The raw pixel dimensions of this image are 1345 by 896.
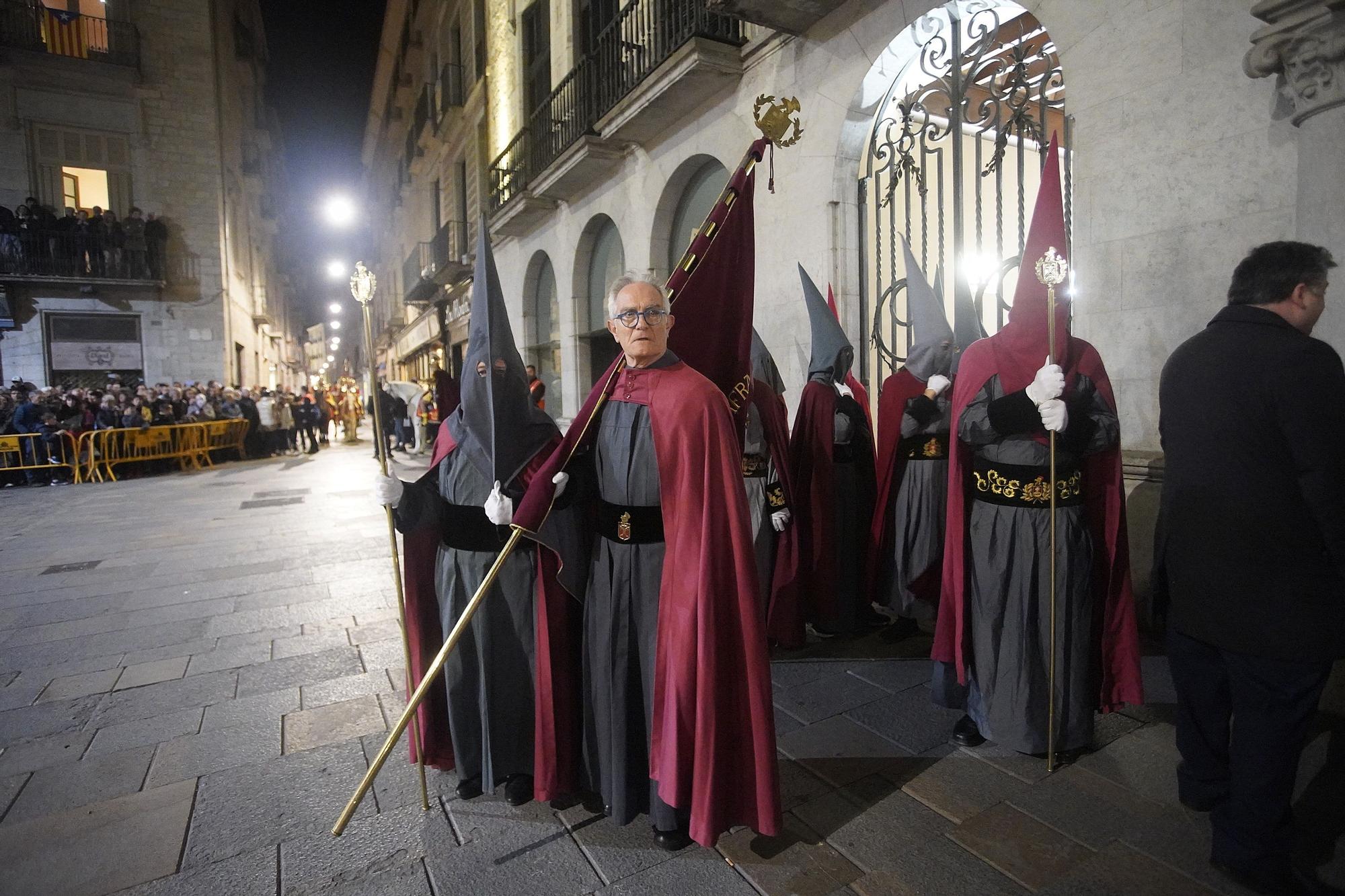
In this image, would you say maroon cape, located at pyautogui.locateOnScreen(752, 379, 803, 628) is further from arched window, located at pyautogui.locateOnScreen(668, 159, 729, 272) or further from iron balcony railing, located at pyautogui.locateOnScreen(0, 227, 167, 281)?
iron balcony railing, located at pyautogui.locateOnScreen(0, 227, 167, 281)

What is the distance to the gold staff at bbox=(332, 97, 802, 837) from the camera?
2.28 m

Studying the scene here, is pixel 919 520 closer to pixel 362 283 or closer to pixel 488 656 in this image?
pixel 488 656

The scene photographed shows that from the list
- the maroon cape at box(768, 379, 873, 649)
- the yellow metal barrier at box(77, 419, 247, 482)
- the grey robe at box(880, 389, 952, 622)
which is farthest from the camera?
the yellow metal barrier at box(77, 419, 247, 482)

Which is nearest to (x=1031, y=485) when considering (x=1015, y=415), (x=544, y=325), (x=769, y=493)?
(x=1015, y=415)

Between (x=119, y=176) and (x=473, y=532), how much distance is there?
24.0m

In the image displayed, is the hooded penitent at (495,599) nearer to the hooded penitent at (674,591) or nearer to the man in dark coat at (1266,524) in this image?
the hooded penitent at (674,591)

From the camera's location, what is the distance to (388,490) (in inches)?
103

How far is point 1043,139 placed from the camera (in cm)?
499

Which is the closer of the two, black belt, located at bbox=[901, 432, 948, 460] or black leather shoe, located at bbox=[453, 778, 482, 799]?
black leather shoe, located at bbox=[453, 778, 482, 799]

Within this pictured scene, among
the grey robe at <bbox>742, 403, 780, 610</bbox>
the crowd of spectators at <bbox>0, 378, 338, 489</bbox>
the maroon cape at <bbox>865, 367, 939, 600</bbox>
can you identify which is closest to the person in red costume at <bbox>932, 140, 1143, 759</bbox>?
the grey robe at <bbox>742, 403, 780, 610</bbox>

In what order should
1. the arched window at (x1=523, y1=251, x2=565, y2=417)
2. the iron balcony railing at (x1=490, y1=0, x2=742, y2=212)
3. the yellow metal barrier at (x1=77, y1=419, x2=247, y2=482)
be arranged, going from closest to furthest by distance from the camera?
the iron balcony railing at (x1=490, y1=0, x2=742, y2=212) < the yellow metal barrier at (x1=77, y1=419, x2=247, y2=482) < the arched window at (x1=523, y1=251, x2=565, y2=417)

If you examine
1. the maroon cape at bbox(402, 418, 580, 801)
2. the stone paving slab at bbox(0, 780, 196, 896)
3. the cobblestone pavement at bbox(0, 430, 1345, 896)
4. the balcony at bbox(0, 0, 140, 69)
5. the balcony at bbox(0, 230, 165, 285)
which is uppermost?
the balcony at bbox(0, 0, 140, 69)

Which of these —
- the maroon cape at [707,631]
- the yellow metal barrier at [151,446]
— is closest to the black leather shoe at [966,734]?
the maroon cape at [707,631]

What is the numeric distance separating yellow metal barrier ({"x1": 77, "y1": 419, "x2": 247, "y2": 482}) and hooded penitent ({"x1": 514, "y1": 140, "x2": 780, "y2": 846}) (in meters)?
15.2
